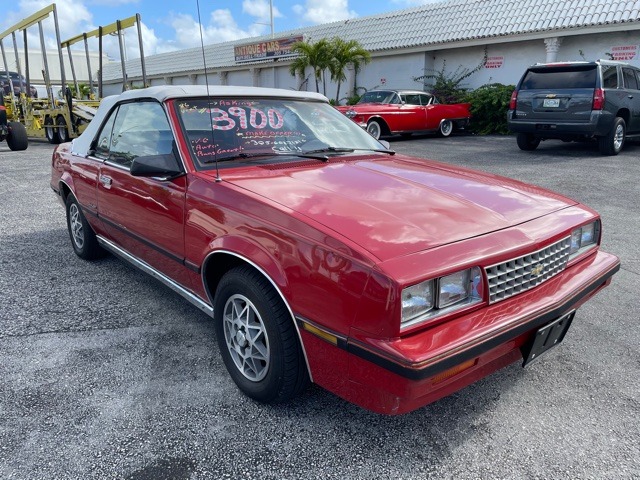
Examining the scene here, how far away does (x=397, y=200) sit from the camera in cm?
250

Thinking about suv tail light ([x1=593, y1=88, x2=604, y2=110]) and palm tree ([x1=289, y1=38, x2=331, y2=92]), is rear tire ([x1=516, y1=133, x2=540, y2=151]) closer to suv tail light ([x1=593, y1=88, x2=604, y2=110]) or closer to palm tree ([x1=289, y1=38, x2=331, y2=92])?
suv tail light ([x1=593, y1=88, x2=604, y2=110])

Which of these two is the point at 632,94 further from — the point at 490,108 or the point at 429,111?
the point at 490,108

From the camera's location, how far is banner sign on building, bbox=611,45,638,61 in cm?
1443

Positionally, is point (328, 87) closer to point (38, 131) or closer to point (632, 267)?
point (38, 131)

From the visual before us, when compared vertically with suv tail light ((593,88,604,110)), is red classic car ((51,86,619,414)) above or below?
below

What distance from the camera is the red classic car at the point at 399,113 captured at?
534 inches

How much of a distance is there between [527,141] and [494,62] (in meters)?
7.26

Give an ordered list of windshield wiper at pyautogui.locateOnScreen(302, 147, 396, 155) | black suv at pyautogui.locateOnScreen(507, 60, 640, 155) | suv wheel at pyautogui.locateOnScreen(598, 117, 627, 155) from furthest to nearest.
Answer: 1. suv wheel at pyautogui.locateOnScreen(598, 117, 627, 155)
2. black suv at pyautogui.locateOnScreen(507, 60, 640, 155)
3. windshield wiper at pyautogui.locateOnScreen(302, 147, 396, 155)

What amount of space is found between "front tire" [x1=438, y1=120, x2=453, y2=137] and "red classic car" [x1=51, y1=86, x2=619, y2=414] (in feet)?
42.1

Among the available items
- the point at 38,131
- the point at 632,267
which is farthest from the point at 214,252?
the point at 38,131

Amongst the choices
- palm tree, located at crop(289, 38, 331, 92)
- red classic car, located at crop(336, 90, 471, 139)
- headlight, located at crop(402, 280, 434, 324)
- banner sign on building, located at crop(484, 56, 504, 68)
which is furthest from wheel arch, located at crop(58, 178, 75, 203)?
palm tree, located at crop(289, 38, 331, 92)

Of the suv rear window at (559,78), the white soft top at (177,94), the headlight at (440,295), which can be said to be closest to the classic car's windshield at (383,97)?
the suv rear window at (559,78)

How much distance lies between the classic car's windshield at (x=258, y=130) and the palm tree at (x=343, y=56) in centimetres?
1709

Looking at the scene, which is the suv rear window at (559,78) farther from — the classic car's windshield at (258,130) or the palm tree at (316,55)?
the palm tree at (316,55)
